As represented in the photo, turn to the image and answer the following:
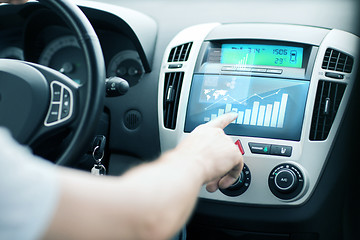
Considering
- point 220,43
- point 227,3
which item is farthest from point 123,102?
point 227,3

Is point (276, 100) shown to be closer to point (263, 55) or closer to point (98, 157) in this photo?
point (263, 55)

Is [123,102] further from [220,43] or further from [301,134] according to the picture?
[301,134]

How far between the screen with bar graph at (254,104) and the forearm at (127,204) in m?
A: 0.70

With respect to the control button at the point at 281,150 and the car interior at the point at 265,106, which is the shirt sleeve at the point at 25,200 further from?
the control button at the point at 281,150

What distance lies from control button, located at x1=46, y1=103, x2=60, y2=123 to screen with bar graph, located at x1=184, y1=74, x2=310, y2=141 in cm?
54

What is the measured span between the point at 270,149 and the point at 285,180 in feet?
0.34

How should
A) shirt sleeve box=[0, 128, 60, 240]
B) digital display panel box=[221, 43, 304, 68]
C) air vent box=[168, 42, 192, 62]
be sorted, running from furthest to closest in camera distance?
air vent box=[168, 42, 192, 62], digital display panel box=[221, 43, 304, 68], shirt sleeve box=[0, 128, 60, 240]

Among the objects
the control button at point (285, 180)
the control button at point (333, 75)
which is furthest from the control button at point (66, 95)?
the control button at point (333, 75)

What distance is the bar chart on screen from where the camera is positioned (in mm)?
1272

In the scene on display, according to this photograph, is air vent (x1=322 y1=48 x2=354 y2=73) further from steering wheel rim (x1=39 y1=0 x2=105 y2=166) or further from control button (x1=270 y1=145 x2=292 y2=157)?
steering wheel rim (x1=39 y1=0 x2=105 y2=166)

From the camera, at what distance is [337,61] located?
4.20 feet

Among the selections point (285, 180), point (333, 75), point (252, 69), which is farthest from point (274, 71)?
point (285, 180)

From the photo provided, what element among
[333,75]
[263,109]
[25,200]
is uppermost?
[25,200]

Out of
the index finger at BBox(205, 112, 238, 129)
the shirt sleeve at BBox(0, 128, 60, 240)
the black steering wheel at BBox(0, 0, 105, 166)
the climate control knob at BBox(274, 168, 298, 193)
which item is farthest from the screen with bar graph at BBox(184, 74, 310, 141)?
the shirt sleeve at BBox(0, 128, 60, 240)
